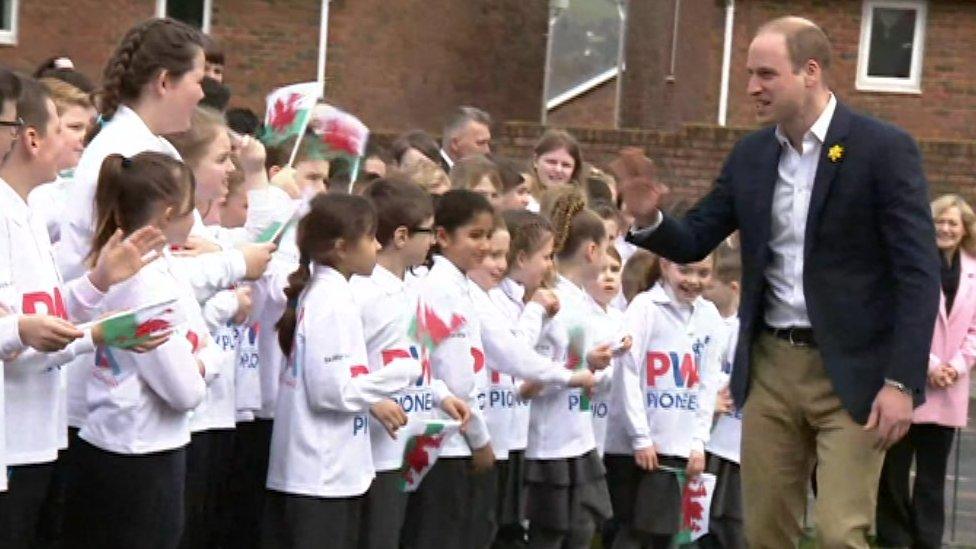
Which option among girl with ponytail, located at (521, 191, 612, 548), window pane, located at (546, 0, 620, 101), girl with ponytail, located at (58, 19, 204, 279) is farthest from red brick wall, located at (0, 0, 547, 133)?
girl with ponytail, located at (58, 19, 204, 279)

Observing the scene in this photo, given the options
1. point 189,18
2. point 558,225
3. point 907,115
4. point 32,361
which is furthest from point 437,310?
point 907,115

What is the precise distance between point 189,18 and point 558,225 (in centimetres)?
1604

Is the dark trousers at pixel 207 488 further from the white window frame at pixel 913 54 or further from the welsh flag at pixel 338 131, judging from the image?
the white window frame at pixel 913 54

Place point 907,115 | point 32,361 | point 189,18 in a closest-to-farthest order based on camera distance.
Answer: point 32,361 < point 189,18 < point 907,115

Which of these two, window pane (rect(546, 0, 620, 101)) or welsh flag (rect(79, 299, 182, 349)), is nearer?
welsh flag (rect(79, 299, 182, 349))

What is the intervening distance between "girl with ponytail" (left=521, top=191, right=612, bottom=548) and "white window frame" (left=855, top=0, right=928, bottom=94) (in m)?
18.7

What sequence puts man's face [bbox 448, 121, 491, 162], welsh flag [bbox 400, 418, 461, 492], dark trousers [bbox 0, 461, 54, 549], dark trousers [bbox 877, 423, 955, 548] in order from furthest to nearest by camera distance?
dark trousers [bbox 877, 423, 955, 548] < man's face [bbox 448, 121, 491, 162] < welsh flag [bbox 400, 418, 461, 492] < dark trousers [bbox 0, 461, 54, 549]

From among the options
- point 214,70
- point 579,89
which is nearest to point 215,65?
point 214,70

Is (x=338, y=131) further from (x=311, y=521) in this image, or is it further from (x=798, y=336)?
(x=798, y=336)

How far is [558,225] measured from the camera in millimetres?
10141

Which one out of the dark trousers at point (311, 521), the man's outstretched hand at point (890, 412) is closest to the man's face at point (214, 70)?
the dark trousers at point (311, 521)

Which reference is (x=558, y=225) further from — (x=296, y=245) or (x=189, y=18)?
(x=189, y=18)

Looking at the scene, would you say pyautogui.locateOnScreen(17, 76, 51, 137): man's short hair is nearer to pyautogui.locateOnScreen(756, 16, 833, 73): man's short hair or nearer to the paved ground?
pyautogui.locateOnScreen(756, 16, 833, 73): man's short hair

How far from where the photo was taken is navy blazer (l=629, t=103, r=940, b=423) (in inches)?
296
